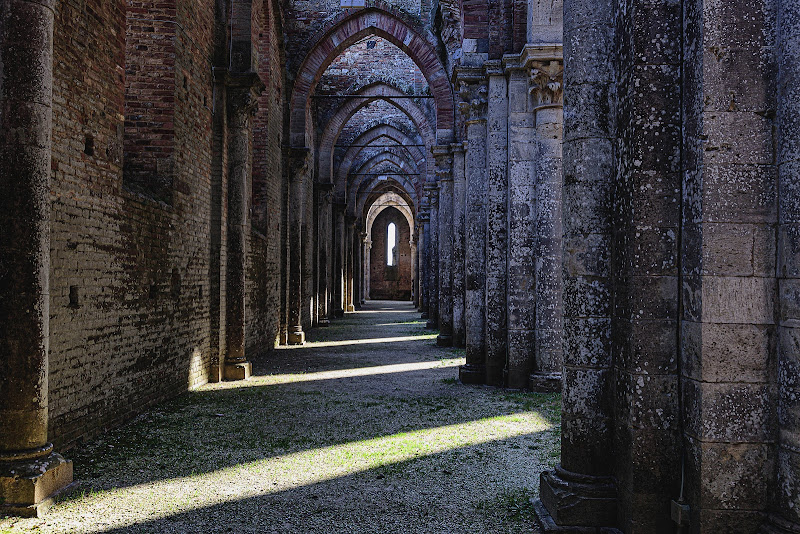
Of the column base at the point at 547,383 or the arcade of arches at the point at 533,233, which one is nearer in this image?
the arcade of arches at the point at 533,233

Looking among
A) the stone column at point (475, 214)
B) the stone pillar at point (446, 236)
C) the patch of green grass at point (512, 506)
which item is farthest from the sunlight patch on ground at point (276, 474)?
the stone pillar at point (446, 236)

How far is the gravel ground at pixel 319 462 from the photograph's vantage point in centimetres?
410

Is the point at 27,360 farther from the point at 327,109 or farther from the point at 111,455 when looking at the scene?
the point at 327,109

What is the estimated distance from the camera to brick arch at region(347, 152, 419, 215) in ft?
101

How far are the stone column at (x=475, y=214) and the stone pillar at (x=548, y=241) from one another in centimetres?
157

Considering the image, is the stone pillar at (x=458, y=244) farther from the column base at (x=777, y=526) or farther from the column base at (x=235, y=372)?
the column base at (x=777, y=526)

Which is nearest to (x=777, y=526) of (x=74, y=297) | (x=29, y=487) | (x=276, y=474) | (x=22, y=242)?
(x=276, y=474)

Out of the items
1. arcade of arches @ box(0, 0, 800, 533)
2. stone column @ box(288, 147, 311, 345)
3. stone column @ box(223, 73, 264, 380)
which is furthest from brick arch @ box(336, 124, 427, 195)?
stone column @ box(223, 73, 264, 380)

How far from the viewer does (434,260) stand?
20.5 m

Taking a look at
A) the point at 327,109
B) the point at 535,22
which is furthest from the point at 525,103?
the point at 327,109

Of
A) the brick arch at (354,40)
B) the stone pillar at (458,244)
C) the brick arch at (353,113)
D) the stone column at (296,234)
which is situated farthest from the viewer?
the brick arch at (353,113)

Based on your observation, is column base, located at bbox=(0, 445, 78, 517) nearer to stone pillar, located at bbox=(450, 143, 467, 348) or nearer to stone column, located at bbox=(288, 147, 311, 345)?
stone pillar, located at bbox=(450, 143, 467, 348)

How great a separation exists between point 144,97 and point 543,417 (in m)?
6.17

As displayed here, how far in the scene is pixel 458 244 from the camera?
1315 cm
